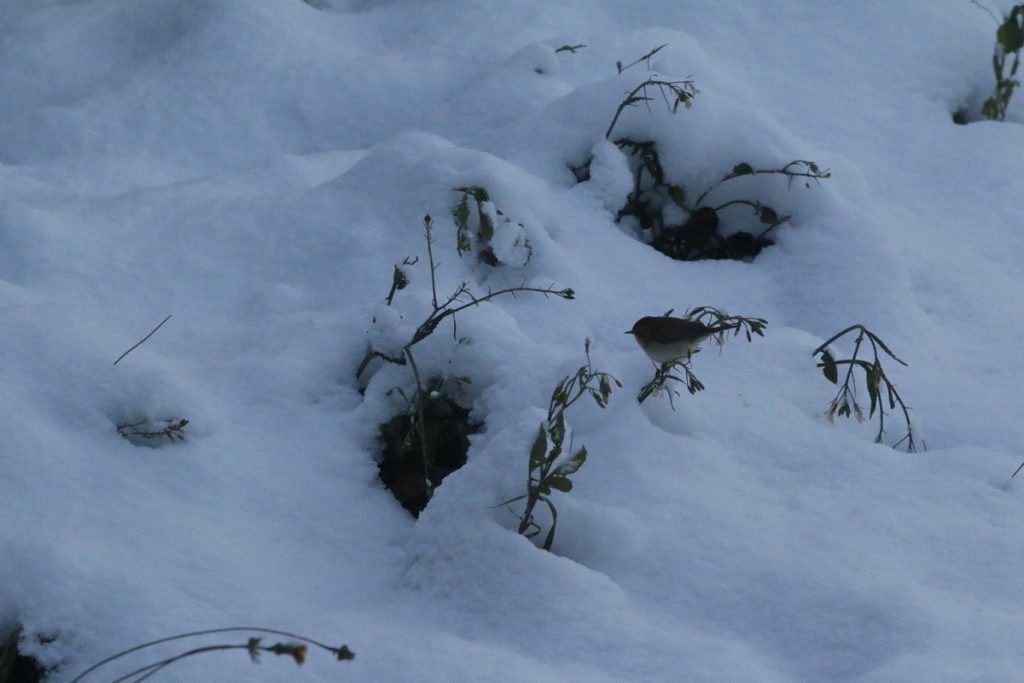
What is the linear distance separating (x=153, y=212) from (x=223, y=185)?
27 cm

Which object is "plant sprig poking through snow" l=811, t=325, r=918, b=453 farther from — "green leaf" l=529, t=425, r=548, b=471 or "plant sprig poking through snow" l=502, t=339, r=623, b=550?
"green leaf" l=529, t=425, r=548, b=471

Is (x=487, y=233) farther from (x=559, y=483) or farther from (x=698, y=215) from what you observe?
(x=559, y=483)

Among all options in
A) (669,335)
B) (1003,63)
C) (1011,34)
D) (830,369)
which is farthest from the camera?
(1003,63)

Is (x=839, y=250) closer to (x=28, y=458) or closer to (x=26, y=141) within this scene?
(x=28, y=458)

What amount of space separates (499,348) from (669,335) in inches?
15.3

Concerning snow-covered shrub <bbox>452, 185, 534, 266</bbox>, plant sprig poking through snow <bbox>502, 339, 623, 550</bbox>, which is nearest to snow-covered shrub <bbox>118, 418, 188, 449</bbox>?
plant sprig poking through snow <bbox>502, 339, 623, 550</bbox>

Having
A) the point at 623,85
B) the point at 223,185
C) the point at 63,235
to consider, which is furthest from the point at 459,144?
the point at 63,235

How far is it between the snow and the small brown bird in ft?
0.38

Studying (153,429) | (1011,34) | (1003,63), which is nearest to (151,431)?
(153,429)

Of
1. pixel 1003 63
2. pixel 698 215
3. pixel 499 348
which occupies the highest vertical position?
pixel 1003 63

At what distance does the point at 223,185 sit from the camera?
2752mm

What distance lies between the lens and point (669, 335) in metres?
1.77

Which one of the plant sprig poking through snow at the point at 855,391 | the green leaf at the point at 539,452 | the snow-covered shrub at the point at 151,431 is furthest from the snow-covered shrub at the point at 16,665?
the plant sprig poking through snow at the point at 855,391

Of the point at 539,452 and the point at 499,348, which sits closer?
the point at 539,452
